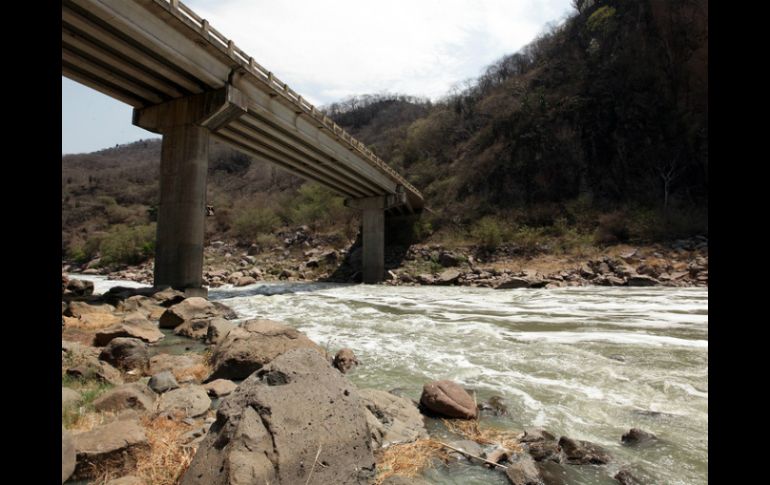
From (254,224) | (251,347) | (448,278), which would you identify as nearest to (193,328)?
(251,347)

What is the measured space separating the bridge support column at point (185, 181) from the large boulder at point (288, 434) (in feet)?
40.9

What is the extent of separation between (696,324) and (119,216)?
59.4 meters

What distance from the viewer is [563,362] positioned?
657cm

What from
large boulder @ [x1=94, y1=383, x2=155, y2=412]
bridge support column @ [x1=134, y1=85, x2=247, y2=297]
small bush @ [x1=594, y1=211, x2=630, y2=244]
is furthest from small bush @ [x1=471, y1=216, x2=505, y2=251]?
large boulder @ [x1=94, y1=383, x2=155, y2=412]

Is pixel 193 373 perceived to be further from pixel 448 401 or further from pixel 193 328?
pixel 448 401

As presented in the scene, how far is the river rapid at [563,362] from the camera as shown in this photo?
3.74 metres

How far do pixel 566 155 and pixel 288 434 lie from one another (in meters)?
34.9

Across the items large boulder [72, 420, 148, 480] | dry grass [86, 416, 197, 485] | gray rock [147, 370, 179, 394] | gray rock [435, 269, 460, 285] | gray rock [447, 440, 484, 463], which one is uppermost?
large boulder [72, 420, 148, 480]

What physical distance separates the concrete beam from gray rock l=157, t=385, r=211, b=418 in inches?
485

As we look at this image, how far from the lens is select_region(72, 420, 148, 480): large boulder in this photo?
2838mm

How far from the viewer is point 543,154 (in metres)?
33.6

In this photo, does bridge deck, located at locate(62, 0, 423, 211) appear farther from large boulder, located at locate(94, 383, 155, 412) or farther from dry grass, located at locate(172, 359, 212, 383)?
large boulder, located at locate(94, 383, 155, 412)
